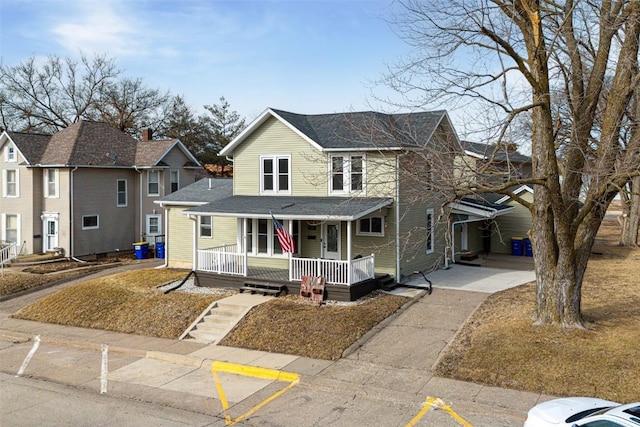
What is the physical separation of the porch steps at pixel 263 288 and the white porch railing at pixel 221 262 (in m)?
0.91

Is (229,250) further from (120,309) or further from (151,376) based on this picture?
(151,376)

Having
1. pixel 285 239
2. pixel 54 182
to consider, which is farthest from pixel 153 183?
pixel 285 239

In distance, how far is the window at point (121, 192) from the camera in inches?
1278

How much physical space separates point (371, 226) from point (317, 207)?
103 inches

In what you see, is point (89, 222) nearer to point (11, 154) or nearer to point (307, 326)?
point (11, 154)

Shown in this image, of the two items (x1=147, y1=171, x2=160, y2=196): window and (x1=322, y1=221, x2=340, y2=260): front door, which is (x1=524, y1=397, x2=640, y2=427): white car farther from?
(x1=147, y1=171, x2=160, y2=196): window

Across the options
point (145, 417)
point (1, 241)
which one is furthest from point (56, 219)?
point (145, 417)

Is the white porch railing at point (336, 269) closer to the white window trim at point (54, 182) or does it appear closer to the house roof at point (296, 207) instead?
the house roof at point (296, 207)

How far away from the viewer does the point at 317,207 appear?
64.7 feet

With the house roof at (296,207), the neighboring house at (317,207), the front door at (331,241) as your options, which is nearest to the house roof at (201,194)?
the neighboring house at (317,207)

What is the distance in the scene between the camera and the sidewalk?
10.6 m

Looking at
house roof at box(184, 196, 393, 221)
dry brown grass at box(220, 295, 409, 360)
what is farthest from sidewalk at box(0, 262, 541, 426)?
house roof at box(184, 196, 393, 221)

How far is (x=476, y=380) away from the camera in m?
11.8

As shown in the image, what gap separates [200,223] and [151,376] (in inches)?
503
